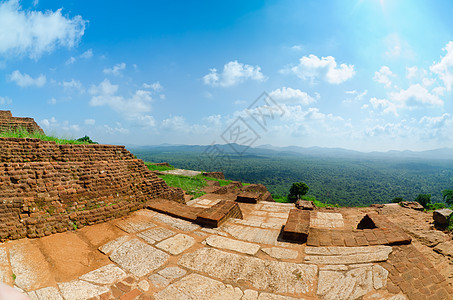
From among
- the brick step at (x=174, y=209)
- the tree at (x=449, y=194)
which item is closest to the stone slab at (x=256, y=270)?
the brick step at (x=174, y=209)

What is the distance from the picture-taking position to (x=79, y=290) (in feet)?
7.67

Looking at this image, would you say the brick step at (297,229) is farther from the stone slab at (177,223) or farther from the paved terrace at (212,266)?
the stone slab at (177,223)

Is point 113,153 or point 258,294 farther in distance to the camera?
point 113,153

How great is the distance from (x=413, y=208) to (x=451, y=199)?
1097 centimetres

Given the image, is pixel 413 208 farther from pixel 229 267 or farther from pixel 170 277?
pixel 170 277

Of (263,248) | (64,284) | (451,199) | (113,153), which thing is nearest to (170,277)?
(64,284)

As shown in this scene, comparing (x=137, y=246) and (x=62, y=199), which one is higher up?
(x=62, y=199)

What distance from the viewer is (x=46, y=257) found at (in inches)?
114

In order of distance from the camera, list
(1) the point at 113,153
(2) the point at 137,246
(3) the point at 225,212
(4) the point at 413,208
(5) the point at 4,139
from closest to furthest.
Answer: (2) the point at 137,246 → (5) the point at 4,139 → (3) the point at 225,212 → (1) the point at 113,153 → (4) the point at 413,208

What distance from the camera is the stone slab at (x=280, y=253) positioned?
313 cm

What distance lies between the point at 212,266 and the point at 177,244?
2.94 ft

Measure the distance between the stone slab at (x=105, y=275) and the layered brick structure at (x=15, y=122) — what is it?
32.2 ft

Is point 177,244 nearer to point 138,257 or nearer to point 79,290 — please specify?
point 138,257

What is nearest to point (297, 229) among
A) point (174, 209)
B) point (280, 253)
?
point (280, 253)
